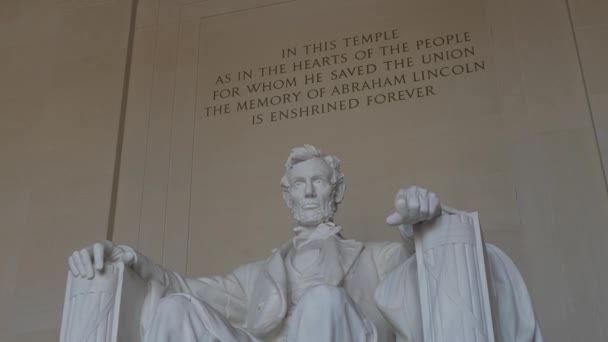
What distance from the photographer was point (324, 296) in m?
3.68

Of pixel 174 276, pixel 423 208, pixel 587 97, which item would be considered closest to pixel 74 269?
pixel 174 276

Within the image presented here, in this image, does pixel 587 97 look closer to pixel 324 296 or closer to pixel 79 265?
pixel 324 296

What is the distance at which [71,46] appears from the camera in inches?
306

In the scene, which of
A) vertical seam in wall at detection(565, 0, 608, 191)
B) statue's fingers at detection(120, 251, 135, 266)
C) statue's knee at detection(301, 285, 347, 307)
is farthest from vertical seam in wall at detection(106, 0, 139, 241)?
statue's knee at detection(301, 285, 347, 307)

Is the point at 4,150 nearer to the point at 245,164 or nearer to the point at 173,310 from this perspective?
the point at 245,164

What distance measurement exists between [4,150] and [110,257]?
3173 mm

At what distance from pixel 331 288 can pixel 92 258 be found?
49.4 inches

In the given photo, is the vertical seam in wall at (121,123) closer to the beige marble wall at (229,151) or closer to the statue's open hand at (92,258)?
the beige marble wall at (229,151)

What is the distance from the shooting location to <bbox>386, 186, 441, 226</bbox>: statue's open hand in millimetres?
3982

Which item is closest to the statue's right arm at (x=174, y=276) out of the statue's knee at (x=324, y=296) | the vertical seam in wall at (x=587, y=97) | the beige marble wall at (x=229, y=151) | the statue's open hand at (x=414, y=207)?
the statue's knee at (x=324, y=296)

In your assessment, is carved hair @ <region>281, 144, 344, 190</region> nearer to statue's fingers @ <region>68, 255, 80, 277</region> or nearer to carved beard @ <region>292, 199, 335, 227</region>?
carved beard @ <region>292, 199, 335, 227</region>

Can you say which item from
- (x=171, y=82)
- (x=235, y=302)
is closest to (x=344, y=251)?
(x=235, y=302)

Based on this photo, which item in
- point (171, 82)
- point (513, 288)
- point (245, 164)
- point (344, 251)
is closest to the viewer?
point (513, 288)

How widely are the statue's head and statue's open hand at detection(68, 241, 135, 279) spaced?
1.04 metres
